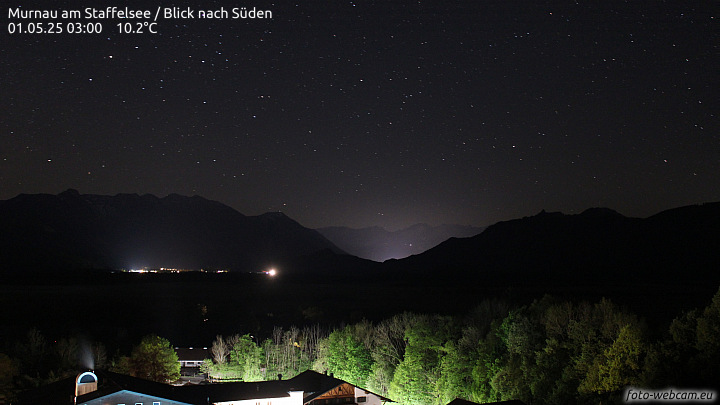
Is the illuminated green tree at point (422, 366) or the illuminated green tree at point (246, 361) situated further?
the illuminated green tree at point (246, 361)

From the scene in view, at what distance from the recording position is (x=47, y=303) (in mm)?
125438

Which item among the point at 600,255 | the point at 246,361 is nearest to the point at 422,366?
the point at 246,361

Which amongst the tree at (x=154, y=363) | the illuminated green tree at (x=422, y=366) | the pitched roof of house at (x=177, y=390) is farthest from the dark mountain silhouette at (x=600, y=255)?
the pitched roof of house at (x=177, y=390)

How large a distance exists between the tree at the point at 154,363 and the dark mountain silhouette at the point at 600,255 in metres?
124

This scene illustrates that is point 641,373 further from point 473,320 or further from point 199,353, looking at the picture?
point 199,353

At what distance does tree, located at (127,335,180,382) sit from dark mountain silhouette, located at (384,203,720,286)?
124 metres

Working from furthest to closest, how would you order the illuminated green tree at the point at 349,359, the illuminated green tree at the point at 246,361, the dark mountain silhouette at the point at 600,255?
the dark mountain silhouette at the point at 600,255 → the illuminated green tree at the point at 246,361 → the illuminated green tree at the point at 349,359

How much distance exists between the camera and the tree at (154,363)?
49.0 metres

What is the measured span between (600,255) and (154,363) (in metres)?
158

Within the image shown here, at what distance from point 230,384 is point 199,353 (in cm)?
3427

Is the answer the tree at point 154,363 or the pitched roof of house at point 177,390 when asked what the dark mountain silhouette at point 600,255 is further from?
the pitched roof of house at point 177,390

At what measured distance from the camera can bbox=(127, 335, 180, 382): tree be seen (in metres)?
49.0

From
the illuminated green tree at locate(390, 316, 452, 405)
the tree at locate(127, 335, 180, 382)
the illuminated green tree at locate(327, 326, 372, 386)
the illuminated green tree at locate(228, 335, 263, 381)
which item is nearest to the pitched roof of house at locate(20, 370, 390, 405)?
the illuminated green tree at locate(390, 316, 452, 405)

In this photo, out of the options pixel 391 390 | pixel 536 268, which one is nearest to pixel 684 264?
pixel 536 268
